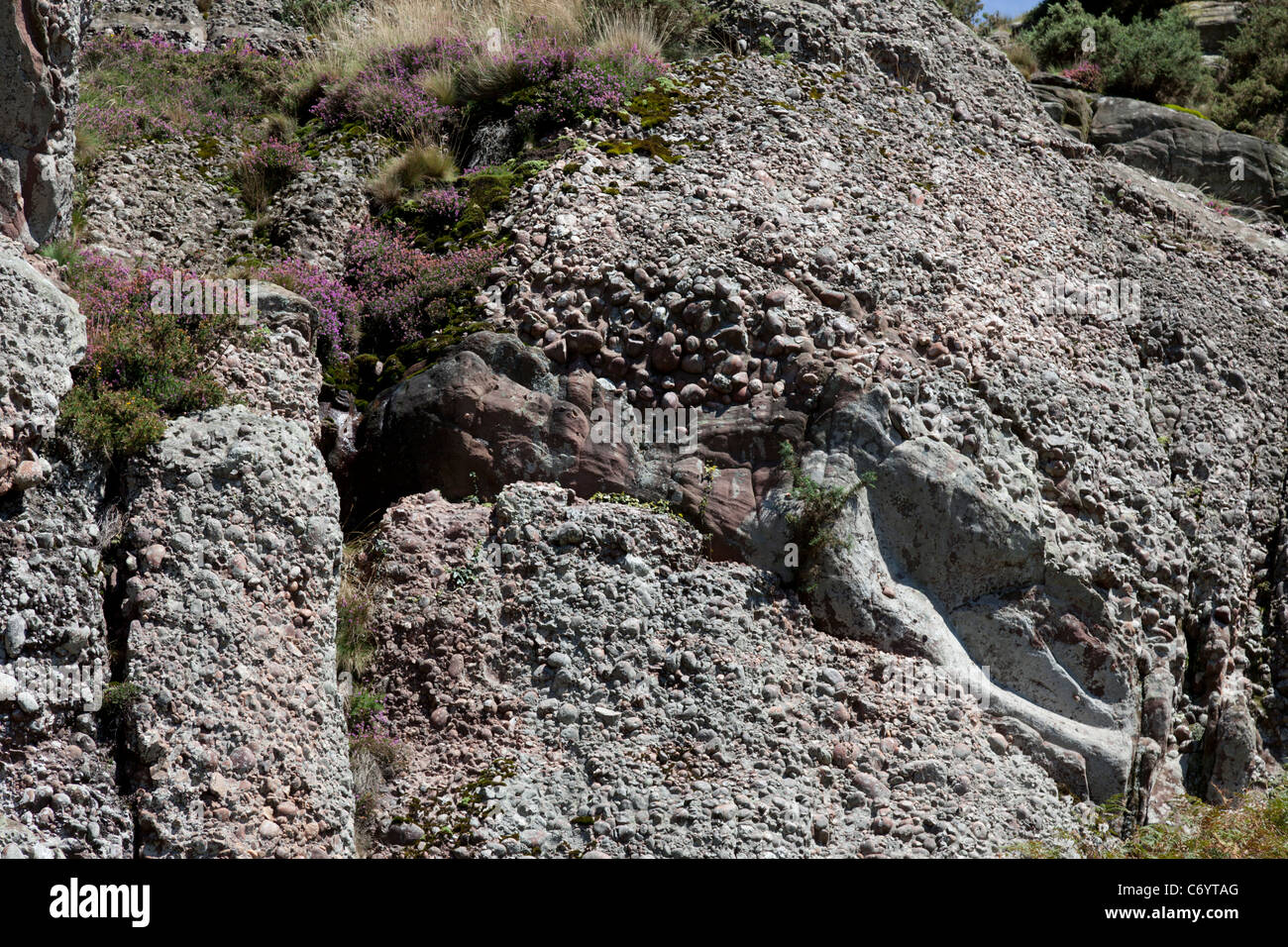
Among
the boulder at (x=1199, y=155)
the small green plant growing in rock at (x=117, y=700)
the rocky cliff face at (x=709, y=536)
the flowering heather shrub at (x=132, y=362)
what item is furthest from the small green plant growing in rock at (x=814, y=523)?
the boulder at (x=1199, y=155)

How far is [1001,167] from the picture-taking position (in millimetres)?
10328

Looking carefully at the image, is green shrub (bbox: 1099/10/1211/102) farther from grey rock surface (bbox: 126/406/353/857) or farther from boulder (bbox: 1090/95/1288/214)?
grey rock surface (bbox: 126/406/353/857)

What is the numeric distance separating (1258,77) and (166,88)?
1746 cm

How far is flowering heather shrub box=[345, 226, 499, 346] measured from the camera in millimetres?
7680

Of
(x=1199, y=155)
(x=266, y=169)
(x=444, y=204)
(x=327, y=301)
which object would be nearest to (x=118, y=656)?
(x=327, y=301)

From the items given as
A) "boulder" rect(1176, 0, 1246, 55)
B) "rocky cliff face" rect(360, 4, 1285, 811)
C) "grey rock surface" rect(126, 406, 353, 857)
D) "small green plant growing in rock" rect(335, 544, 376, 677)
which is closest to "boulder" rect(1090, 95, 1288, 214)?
"rocky cliff face" rect(360, 4, 1285, 811)

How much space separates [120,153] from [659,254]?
4.95m

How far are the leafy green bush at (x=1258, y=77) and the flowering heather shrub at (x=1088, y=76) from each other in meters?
2.36

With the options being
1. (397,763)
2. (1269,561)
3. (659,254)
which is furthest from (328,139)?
(1269,561)

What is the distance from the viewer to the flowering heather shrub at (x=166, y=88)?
887 cm

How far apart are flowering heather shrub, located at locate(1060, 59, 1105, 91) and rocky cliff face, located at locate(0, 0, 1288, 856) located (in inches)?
255

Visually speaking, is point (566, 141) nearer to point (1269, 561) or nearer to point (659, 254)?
point (659, 254)

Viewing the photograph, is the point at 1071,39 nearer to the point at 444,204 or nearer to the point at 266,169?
the point at 444,204

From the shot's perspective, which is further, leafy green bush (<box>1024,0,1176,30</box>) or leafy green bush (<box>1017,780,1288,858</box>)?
leafy green bush (<box>1024,0,1176,30</box>)
